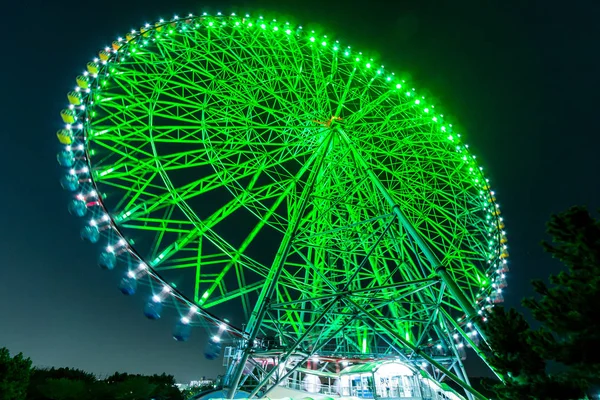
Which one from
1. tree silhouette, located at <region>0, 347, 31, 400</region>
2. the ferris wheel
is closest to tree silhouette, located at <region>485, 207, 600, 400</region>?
the ferris wheel

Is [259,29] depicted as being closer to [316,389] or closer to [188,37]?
[188,37]

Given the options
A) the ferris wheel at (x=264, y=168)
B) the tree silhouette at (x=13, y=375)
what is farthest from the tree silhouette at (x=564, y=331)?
the tree silhouette at (x=13, y=375)

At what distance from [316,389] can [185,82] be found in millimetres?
19969

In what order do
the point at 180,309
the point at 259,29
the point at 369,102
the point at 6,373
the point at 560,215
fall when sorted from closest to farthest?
the point at 560,215 < the point at 180,309 < the point at 6,373 < the point at 259,29 < the point at 369,102

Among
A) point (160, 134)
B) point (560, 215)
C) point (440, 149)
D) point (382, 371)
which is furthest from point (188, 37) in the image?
point (382, 371)

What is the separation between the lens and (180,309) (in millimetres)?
15219

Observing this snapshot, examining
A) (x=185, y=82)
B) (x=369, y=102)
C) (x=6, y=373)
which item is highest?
(x=369, y=102)

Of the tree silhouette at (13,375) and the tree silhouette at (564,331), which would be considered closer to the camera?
the tree silhouette at (564,331)

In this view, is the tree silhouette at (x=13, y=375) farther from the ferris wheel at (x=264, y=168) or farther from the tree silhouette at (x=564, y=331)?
the tree silhouette at (x=564, y=331)

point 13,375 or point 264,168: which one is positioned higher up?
point 264,168

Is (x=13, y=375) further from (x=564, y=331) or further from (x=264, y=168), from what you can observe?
(x=564, y=331)

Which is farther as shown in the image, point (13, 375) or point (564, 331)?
point (13, 375)

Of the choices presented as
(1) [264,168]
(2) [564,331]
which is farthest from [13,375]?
(2) [564,331]

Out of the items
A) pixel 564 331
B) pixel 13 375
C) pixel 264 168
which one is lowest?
pixel 13 375
